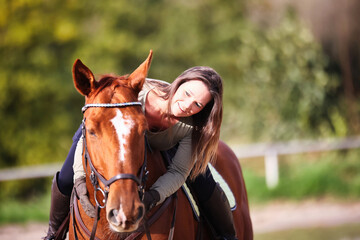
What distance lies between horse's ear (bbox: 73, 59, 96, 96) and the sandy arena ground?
6160mm

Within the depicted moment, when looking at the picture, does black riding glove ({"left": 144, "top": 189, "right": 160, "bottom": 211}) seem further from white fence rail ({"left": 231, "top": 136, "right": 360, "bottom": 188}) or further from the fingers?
white fence rail ({"left": 231, "top": 136, "right": 360, "bottom": 188})

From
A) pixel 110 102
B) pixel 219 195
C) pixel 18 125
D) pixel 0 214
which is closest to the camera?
pixel 110 102

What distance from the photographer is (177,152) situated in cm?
312

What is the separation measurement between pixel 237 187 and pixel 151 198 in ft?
5.62

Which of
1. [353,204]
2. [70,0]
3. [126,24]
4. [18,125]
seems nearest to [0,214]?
[18,125]

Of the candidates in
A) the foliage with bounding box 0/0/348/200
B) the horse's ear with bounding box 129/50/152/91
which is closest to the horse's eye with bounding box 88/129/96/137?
the horse's ear with bounding box 129/50/152/91

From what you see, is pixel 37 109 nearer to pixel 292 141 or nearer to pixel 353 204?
pixel 292 141

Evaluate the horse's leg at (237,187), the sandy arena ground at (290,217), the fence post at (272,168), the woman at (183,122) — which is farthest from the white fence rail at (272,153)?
the woman at (183,122)

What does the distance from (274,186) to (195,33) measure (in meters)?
11.7

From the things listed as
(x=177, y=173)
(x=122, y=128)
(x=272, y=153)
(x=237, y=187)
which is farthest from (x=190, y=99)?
(x=272, y=153)

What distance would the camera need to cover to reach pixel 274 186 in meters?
10.3

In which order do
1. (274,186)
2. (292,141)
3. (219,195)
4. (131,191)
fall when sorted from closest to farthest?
1. (131,191)
2. (219,195)
3. (274,186)
4. (292,141)

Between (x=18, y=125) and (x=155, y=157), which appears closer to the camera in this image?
(x=155, y=157)

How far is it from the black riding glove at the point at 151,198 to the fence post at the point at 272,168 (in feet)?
25.5
